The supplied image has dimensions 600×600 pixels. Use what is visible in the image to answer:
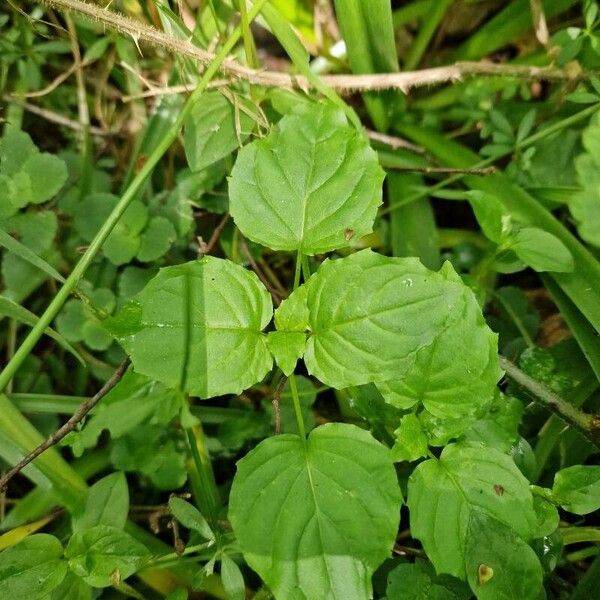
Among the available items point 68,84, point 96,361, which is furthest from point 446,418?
point 68,84

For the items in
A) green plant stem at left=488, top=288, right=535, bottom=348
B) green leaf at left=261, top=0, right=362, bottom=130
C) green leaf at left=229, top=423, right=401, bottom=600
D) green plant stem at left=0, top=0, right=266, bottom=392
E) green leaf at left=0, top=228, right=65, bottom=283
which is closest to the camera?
green leaf at left=229, top=423, right=401, bottom=600

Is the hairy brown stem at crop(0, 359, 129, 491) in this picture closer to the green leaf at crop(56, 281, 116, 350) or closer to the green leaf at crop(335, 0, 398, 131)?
the green leaf at crop(56, 281, 116, 350)

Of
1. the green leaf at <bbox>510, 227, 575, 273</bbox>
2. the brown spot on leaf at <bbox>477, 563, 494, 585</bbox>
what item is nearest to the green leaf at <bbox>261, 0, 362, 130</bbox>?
the green leaf at <bbox>510, 227, 575, 273</bbox>

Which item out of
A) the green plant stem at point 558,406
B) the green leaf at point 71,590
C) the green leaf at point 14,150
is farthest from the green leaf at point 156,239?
the green plant stem at point 558,406

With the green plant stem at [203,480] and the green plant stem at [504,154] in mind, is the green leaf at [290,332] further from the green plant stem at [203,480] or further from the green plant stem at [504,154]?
the green plant stem at [504,154]

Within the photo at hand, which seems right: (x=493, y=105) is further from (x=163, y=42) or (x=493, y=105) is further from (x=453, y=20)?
(x=163, y=42)

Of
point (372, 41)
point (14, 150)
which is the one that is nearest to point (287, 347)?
point (372, 41)

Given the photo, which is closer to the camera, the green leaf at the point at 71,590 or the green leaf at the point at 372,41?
the green leaf at the point at 71,590
